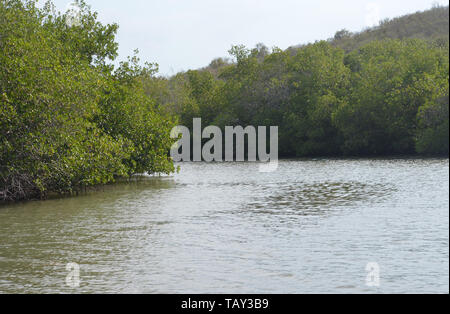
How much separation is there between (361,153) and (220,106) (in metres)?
15.6

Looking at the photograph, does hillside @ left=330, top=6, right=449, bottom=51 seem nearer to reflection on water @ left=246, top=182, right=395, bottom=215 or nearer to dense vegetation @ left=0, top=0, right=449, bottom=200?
dense vegetation @ left=0, top=0, right=449, bottom=200

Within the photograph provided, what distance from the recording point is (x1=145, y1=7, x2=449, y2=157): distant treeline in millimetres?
42906

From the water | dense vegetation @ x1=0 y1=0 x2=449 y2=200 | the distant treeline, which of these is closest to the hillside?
dense vegetation @ x1=0 y1=0 x2=449 y2=200

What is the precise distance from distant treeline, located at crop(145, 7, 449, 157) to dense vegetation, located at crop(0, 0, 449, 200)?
0.31ft

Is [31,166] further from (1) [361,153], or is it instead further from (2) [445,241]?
(1) [361,153]

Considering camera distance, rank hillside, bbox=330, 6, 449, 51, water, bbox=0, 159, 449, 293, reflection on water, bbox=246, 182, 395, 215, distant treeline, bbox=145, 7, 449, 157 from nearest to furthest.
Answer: water, bbox=0, 159, 449, 293 → reflection on water, bbox=246, 182, 395, 215 → distant treeline, bbox=145, 7, 449, 157 → hillside, bbox=330, 6, 449, 51

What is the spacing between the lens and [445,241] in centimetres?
1287

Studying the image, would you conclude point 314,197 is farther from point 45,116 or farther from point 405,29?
point 405,29

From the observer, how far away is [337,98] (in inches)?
1959

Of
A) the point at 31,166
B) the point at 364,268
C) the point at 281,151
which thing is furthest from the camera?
the point at 281,151

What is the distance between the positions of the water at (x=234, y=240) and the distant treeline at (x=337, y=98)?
18861mm

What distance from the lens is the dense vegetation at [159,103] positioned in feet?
65.7

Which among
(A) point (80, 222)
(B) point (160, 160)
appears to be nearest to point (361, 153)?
(B) point (160, 160)

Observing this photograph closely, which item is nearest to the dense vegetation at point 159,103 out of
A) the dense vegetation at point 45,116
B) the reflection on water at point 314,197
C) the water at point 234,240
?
the dense vegetation at point 45,116
